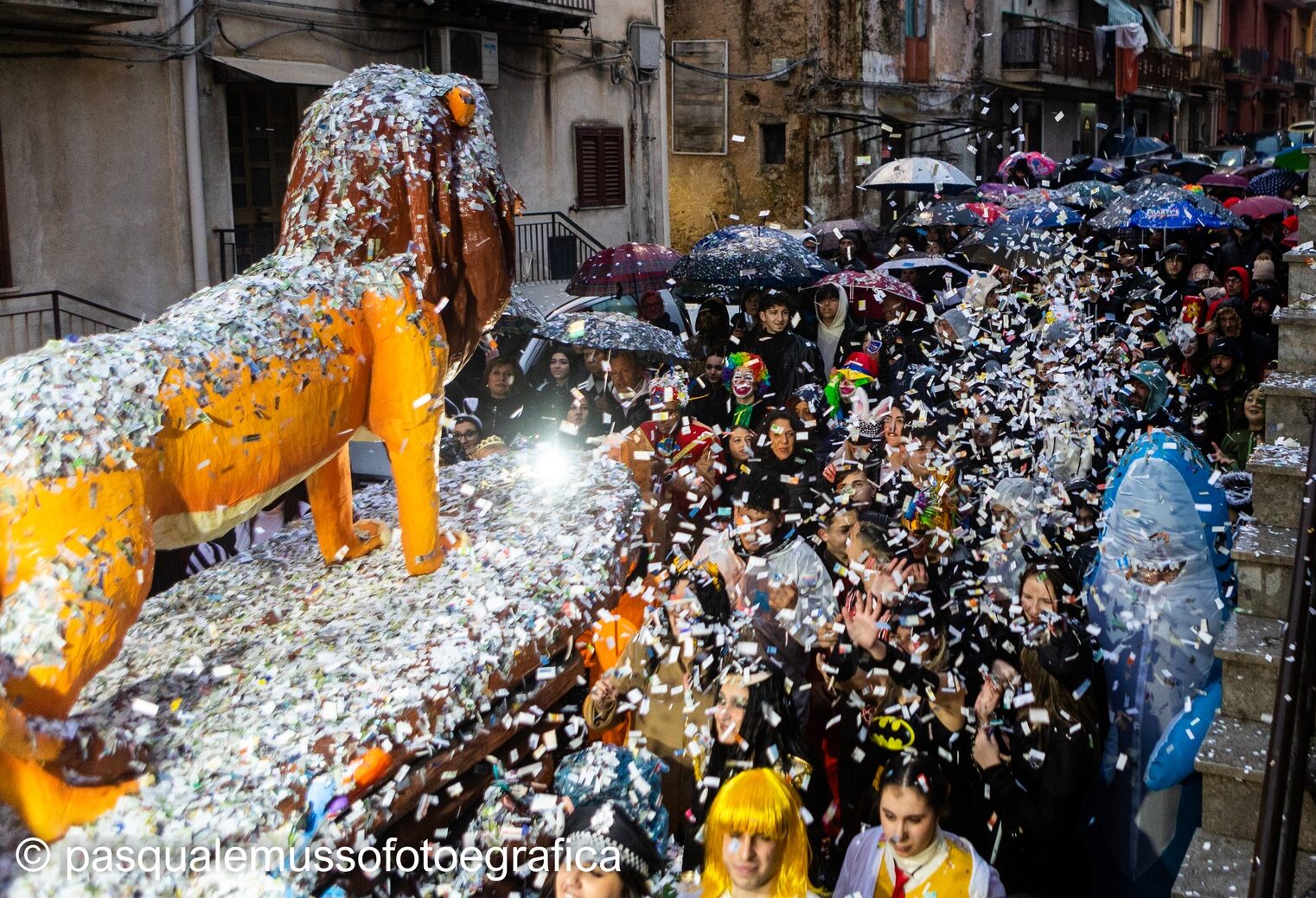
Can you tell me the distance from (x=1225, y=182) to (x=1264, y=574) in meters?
15.1

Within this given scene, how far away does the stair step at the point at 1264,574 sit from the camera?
14.2ft

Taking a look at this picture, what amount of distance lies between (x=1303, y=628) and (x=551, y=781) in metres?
2.15

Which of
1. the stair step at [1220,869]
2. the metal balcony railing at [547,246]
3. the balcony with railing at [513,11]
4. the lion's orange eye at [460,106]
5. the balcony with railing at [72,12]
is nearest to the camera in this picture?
the stair step at [1220,869]

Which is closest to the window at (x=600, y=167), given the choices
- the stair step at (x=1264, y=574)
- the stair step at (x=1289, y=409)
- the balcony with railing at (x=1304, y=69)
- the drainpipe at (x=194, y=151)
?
the drainpipe at (x=194, y=151)

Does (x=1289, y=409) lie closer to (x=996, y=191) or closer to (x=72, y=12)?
(x=72, y=12)

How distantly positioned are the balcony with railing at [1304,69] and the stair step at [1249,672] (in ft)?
177

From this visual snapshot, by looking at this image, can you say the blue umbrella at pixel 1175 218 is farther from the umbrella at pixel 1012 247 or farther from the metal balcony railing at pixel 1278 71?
the metal balcony railing at pixel 1278 71

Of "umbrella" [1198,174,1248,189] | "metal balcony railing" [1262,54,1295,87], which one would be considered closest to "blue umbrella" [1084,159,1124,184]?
"umbrella" [1198,174,1248,189]

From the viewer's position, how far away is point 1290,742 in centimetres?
286

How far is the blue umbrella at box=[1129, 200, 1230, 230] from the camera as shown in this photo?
11383mm

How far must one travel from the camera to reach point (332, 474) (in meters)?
4.26

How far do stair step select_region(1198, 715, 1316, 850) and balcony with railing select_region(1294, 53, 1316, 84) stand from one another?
178 ft

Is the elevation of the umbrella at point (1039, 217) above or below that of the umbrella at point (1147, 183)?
below

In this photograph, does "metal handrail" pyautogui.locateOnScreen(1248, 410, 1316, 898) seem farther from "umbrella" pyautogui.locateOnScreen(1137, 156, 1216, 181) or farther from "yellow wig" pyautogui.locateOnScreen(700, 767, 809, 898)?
"umbrella" pyautogui.locateOnScreen(1137, 156, 1216, 181)
